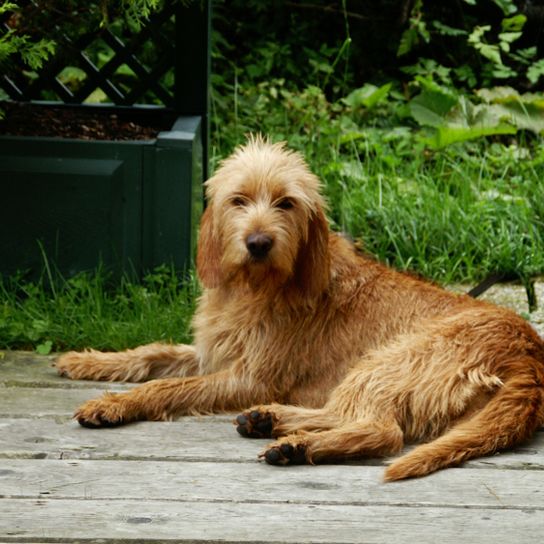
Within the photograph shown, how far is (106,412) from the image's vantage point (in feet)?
12.2

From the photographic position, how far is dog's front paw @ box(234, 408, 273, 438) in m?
3.64

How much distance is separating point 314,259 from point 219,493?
1.17 m

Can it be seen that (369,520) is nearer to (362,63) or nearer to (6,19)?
(6,19)

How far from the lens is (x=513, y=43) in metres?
8.71

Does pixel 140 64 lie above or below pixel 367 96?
above

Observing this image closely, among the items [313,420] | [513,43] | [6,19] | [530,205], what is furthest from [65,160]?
[513,43]

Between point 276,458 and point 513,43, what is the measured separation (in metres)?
6.20

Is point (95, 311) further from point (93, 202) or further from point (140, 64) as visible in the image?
point (140, 64)

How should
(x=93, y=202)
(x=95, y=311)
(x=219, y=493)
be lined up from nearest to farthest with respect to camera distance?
(x=219, y=493) → (x=95, y=311) → (x=93, y=202)

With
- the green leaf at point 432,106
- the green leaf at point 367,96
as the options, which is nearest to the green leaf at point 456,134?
the green leaf at point 432,106

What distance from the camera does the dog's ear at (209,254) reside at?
3.99 m

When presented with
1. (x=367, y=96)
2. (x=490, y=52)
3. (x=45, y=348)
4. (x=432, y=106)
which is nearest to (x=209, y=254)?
(x=45, y=348)

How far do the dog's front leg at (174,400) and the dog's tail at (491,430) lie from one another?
2.68ft

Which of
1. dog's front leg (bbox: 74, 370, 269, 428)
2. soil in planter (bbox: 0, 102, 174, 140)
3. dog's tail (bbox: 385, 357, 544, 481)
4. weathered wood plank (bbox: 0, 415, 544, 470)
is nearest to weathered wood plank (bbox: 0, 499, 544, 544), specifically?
dog's tail (bbox: 385, 357, 544, 481)
